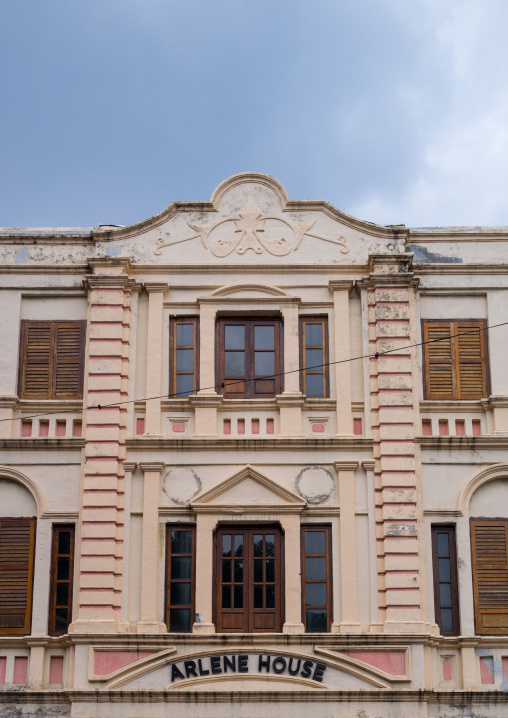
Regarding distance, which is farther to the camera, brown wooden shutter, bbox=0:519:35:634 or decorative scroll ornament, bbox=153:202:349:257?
decorative scroll ornament, bbox=153:202:349:257

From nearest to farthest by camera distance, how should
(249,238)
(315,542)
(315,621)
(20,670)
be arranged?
(20,670)
(315,621)
(315,542)
(249,238)

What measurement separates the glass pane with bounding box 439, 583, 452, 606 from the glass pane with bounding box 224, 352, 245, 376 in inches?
190

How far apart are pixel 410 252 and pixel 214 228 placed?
136 inches

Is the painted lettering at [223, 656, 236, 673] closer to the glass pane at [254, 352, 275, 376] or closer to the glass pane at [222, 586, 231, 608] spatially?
the glass pane at [222, 586, 231, 608]

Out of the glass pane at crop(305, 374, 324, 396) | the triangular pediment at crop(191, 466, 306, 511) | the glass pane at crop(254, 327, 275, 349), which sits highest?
the glass pane at crop(254, 327, 275, 349)

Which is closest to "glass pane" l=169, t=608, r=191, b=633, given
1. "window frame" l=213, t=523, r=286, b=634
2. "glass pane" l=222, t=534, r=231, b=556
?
"window frame" l=213, t=523, r=286, b=634

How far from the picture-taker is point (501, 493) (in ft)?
62.3

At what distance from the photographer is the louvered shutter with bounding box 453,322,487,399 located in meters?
19.5

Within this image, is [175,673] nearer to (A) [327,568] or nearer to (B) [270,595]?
(B) [270,595]

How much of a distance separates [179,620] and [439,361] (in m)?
6.15

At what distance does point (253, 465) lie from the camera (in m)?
18.9

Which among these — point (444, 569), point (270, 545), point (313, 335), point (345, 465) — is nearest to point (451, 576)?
point (444, 569)

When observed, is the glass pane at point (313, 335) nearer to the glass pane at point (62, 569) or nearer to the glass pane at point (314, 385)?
the glass pane at point (314, 385)

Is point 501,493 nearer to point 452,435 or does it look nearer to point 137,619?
point 452,435
